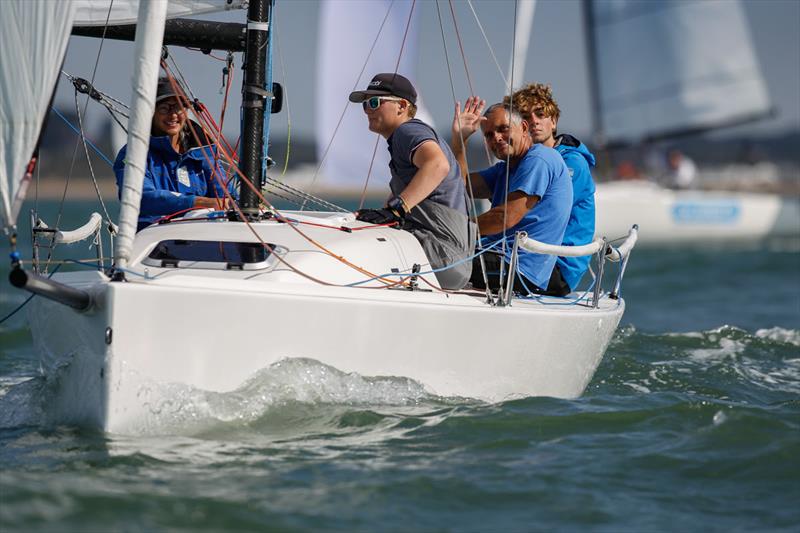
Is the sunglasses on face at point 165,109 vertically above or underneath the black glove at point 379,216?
above

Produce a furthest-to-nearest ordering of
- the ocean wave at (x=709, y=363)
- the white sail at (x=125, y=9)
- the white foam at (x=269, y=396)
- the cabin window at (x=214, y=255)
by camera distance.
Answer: the ocean wave at (x=709, y=363), the white sail at (x=125, y=9), the cabin window at (x=214, y=255), the white foam at (x=269, y=396)

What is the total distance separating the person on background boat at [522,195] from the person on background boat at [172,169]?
130 cm

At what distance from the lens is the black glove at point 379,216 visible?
16.9 ft

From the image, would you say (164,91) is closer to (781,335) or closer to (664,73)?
(781,335)

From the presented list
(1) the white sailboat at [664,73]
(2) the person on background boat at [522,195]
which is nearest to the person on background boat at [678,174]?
(1) the white sailboat at [664,73]

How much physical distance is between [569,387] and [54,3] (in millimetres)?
2982

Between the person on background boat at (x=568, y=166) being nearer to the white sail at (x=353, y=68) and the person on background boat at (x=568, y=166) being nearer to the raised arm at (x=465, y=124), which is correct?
the raised arm at (x=465, y=124)

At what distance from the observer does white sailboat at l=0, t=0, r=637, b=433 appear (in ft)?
13.8

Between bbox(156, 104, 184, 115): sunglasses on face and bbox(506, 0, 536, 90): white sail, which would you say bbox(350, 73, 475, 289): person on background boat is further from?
bbox(506, 0, 536, 90): white sail

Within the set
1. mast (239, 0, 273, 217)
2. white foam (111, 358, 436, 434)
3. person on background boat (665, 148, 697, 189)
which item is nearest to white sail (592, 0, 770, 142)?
person on background boat (665, 148, 697, 189)

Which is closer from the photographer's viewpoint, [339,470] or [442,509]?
[442,509]

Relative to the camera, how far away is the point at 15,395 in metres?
5.51

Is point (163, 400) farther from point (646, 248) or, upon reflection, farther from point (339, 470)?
point (646, 248)

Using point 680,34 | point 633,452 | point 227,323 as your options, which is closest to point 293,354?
point 227,323
